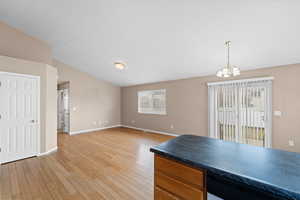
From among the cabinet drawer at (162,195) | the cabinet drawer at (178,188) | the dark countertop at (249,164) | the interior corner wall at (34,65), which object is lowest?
the cabinet drawer at (162,195)

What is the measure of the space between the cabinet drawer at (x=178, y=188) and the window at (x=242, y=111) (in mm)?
3711

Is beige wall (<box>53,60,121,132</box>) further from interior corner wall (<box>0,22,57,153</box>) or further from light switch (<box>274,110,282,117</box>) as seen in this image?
light switch (<box>274,110,282,117</box>)

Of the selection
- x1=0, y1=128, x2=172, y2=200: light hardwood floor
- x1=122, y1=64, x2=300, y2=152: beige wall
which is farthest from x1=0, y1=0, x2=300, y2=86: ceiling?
x1=0, y1=128, x2=172, y2=200: light hardwood floor

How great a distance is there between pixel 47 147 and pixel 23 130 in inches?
28.8

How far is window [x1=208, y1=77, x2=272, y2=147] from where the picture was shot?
3650mm

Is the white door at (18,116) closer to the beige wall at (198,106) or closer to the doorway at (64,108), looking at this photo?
the doorway at (64,108)

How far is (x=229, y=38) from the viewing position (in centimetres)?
279

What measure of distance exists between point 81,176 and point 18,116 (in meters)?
2.23

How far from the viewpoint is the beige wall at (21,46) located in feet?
11.2

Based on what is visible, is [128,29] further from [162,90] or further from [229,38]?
[162,90]

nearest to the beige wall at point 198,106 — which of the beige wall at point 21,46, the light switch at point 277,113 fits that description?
the light switch at point 277,113

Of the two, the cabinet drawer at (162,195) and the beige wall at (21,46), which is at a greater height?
the beige wall at (21,46)

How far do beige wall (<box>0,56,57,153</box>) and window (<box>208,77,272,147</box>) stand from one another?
4843mm

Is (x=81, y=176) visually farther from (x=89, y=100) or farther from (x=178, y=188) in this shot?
(x=89, y=100)
